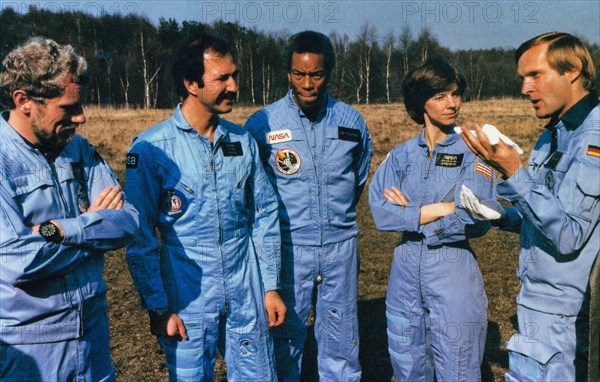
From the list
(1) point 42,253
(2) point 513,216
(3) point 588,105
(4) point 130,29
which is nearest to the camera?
(1) point 42,253

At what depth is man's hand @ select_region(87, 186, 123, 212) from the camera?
8.25 ft

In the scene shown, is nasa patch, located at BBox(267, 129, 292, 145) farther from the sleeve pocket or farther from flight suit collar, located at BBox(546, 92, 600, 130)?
the sleeve pocket

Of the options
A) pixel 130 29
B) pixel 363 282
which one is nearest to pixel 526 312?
pixel 363 282

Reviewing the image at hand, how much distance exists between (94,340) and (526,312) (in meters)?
2.09

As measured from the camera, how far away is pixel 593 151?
2156 mm

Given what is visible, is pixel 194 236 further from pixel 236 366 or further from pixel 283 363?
pixel 283 363

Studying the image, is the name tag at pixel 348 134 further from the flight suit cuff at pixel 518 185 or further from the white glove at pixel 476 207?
the flight suit cuff at pixel 518 185

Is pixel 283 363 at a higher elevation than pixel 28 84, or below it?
below

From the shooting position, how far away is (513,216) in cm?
290

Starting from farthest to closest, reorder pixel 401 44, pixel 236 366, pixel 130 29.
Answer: pixel 401 44, pixel 130 29, pixel 236 366

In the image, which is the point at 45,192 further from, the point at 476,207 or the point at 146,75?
the point at 146,75

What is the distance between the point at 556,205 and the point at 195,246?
73.7 inches

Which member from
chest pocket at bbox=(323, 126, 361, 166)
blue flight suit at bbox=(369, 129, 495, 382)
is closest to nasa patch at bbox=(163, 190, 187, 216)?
chest pocket at bbox=(323, 126, 361, 166)

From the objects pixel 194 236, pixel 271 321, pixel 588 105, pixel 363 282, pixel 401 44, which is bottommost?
pixel 363 282
